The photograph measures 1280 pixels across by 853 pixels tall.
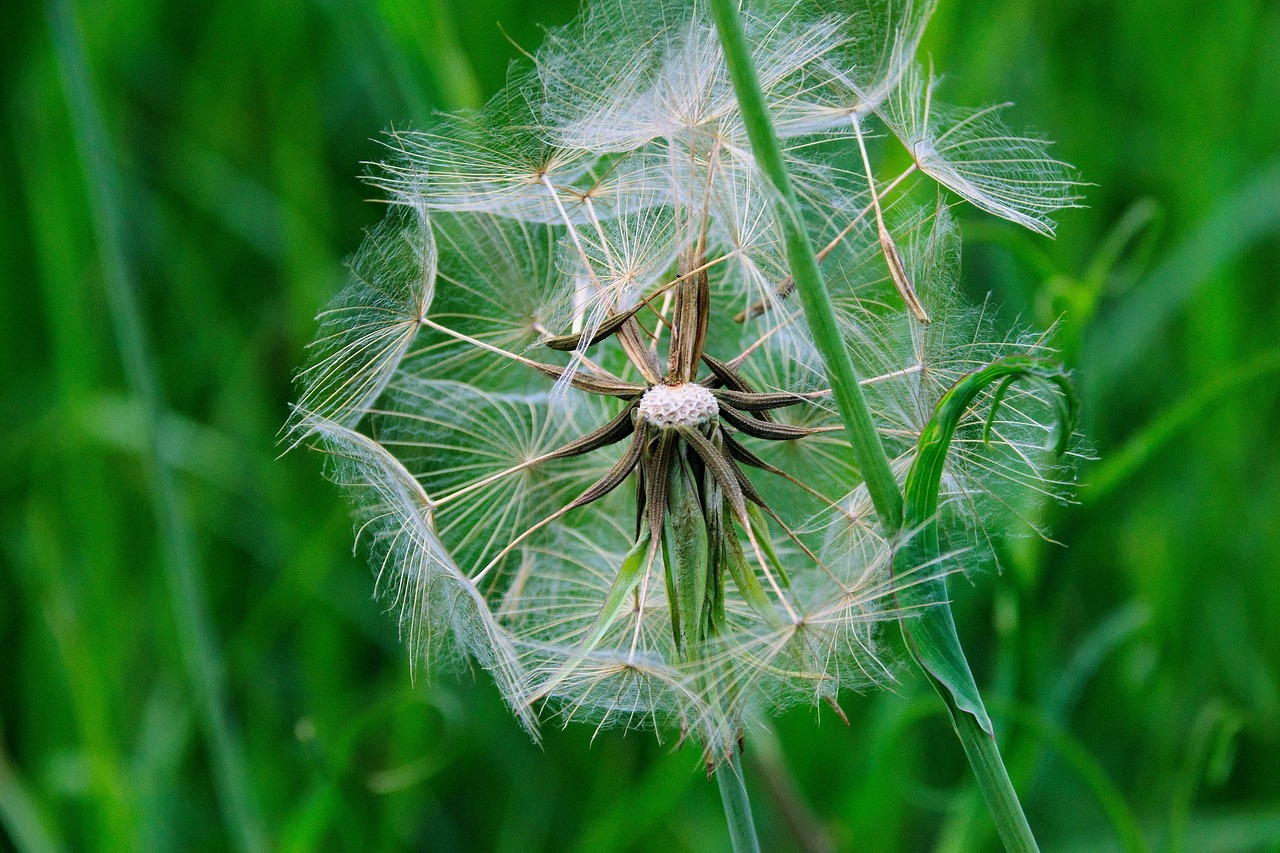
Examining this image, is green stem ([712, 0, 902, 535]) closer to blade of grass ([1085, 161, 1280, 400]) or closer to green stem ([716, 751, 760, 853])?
green stem ([716, 751, 760, 853])

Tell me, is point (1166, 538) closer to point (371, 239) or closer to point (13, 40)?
point (371, 239)

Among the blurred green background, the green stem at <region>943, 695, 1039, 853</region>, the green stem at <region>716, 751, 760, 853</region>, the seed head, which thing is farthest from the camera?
the blurred green background

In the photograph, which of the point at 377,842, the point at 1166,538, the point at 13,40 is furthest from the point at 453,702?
the point at 13,40

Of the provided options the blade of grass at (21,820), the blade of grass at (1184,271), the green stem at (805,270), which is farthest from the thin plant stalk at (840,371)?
the blade of grass at (21,820)

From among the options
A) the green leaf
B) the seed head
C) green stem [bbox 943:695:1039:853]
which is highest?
the seed head

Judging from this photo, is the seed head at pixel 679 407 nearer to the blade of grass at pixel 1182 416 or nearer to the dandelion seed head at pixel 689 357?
the dandelion seed head at pixel 689 357

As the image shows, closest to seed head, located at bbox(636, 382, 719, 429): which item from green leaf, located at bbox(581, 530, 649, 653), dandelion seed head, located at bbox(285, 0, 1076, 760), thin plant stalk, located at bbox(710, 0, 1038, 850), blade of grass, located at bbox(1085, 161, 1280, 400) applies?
dandelion seed head, located at bbox(285, 0, 1076, 760)

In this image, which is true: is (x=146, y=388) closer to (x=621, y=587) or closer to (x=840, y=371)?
(x=621, y=587)
